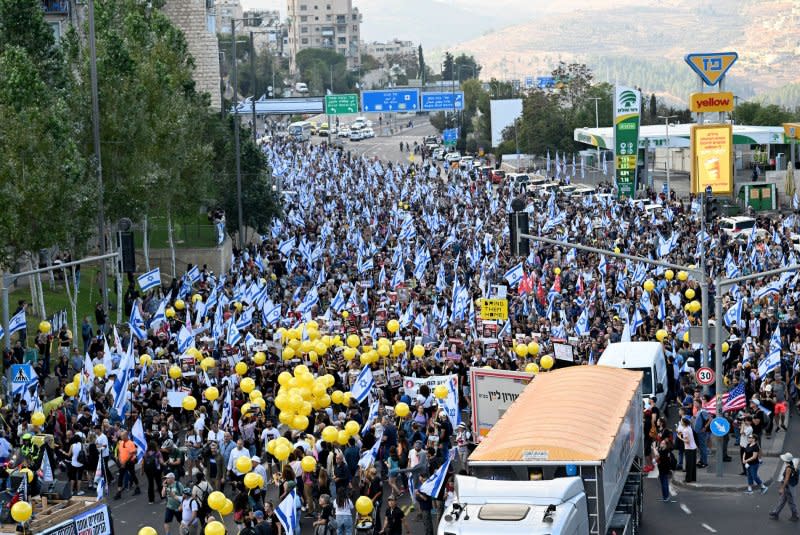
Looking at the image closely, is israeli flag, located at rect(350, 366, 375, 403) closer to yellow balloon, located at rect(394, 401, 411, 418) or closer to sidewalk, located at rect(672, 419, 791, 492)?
yellow balloon, located at rect(394, 401, 411, 418)

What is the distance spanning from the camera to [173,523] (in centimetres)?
2353

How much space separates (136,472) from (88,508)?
844 cm

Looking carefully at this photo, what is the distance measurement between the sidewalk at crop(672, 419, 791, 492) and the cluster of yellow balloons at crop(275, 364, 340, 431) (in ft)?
22.0

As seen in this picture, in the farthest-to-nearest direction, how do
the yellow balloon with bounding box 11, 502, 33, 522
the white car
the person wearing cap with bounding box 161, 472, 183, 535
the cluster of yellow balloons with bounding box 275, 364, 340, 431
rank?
1. the white car
2. the cluster of yellow balloons with bounding box 275, 364, 340, 431
3. the person wearing cap with bounding box 161, 472, 183, 535
4. the yellow balloon with bounding box 11, 502, 33, 522

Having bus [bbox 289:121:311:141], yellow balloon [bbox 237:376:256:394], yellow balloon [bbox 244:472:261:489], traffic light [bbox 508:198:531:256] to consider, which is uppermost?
traffic light [bbox 508:198:531:256]

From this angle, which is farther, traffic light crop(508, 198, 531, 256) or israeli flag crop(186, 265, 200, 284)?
israeli flag crop(186, 265, 200, 284)

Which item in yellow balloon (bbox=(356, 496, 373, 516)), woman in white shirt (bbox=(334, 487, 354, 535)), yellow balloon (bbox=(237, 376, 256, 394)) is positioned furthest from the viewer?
yellow balloon (bbox=(237, 376, 256, 394))

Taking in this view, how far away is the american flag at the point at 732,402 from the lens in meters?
26.4

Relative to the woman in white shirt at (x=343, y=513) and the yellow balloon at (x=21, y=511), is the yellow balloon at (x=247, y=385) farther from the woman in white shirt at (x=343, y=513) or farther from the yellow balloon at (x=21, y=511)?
the yellow balloon at (x=21, y=511)

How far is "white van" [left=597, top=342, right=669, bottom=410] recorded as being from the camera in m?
28.6

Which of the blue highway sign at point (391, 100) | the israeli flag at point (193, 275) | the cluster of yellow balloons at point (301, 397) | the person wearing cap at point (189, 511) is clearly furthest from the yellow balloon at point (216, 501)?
the blue highway sign at point (391, 100)

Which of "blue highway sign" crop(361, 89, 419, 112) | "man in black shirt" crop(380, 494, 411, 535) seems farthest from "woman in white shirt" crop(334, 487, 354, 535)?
"blue highway sign" crop(361, 89, 419, 112)

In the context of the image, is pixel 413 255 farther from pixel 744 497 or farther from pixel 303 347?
pixel 744 497

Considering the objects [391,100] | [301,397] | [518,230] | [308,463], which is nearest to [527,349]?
[518,230]
